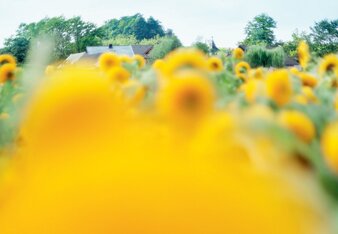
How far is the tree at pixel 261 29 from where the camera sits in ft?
164

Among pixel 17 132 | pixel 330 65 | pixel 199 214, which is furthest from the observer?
pixel 330 65

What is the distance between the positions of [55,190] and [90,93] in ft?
0.23

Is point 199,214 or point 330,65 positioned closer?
point 199,214

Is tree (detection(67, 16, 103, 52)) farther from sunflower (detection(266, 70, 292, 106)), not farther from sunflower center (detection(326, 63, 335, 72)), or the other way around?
sunflower (detection(266, 70, 292, 106))

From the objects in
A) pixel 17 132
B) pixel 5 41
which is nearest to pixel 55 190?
pixel 17 132

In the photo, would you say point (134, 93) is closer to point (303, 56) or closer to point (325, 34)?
point (303, 56)

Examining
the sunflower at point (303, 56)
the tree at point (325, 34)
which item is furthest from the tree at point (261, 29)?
the sunflower at point (303, 56)

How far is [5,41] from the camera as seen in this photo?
40219 millimetres

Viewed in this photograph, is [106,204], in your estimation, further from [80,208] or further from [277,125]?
[277,125]

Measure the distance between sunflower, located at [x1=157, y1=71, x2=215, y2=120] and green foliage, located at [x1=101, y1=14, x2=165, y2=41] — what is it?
63.7 m

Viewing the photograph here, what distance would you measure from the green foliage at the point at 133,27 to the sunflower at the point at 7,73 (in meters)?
63.0

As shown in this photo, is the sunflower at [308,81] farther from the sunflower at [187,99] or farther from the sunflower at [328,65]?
the sunflower at [187,99]

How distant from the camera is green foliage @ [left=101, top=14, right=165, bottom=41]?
210 ft

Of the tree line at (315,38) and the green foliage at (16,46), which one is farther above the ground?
the green foliage at (16,46)
